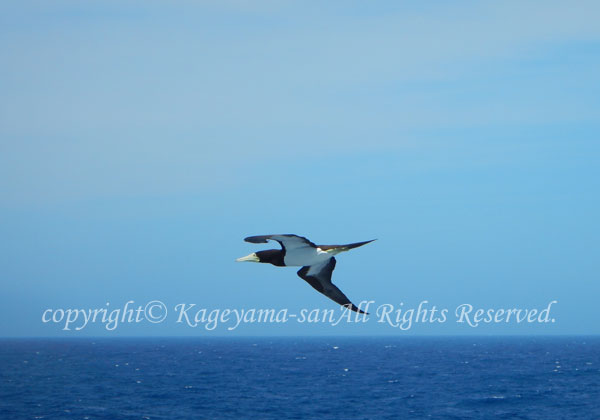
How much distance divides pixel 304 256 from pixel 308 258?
148mm

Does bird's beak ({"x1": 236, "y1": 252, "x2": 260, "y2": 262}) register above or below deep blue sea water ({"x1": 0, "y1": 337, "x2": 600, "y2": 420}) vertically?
above

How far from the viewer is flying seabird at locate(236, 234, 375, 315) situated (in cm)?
1497

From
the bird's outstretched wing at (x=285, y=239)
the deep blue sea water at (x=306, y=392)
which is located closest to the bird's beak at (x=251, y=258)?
the bird's outstretched wing at (x=285, y=239)

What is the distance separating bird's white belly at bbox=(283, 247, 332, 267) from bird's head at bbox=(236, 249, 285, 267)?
0.53 feet

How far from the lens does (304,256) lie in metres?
17.2

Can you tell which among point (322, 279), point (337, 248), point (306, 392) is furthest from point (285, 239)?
point (306, 392)

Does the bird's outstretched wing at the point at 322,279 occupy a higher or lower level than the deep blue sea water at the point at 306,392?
higher

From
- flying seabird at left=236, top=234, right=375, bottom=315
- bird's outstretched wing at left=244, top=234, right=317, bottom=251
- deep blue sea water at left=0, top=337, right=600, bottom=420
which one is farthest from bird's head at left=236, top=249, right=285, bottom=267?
deep blue sea water at left=0, top=337, right=600, bottom=420

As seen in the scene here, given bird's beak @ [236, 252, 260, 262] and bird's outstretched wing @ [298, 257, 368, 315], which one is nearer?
bird's beak @ [236, 252, 260, 262]

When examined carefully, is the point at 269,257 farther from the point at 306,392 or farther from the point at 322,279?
the point at 306,392

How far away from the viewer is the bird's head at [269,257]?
17.5 m

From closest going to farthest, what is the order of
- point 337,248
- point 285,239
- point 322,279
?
point 285,239
point 337,248
point 322,279

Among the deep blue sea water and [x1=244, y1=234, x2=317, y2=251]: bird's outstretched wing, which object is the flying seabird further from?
the deep blue sea water

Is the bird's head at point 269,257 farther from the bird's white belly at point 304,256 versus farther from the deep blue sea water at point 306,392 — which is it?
the deep blue sea water at point 306,392
